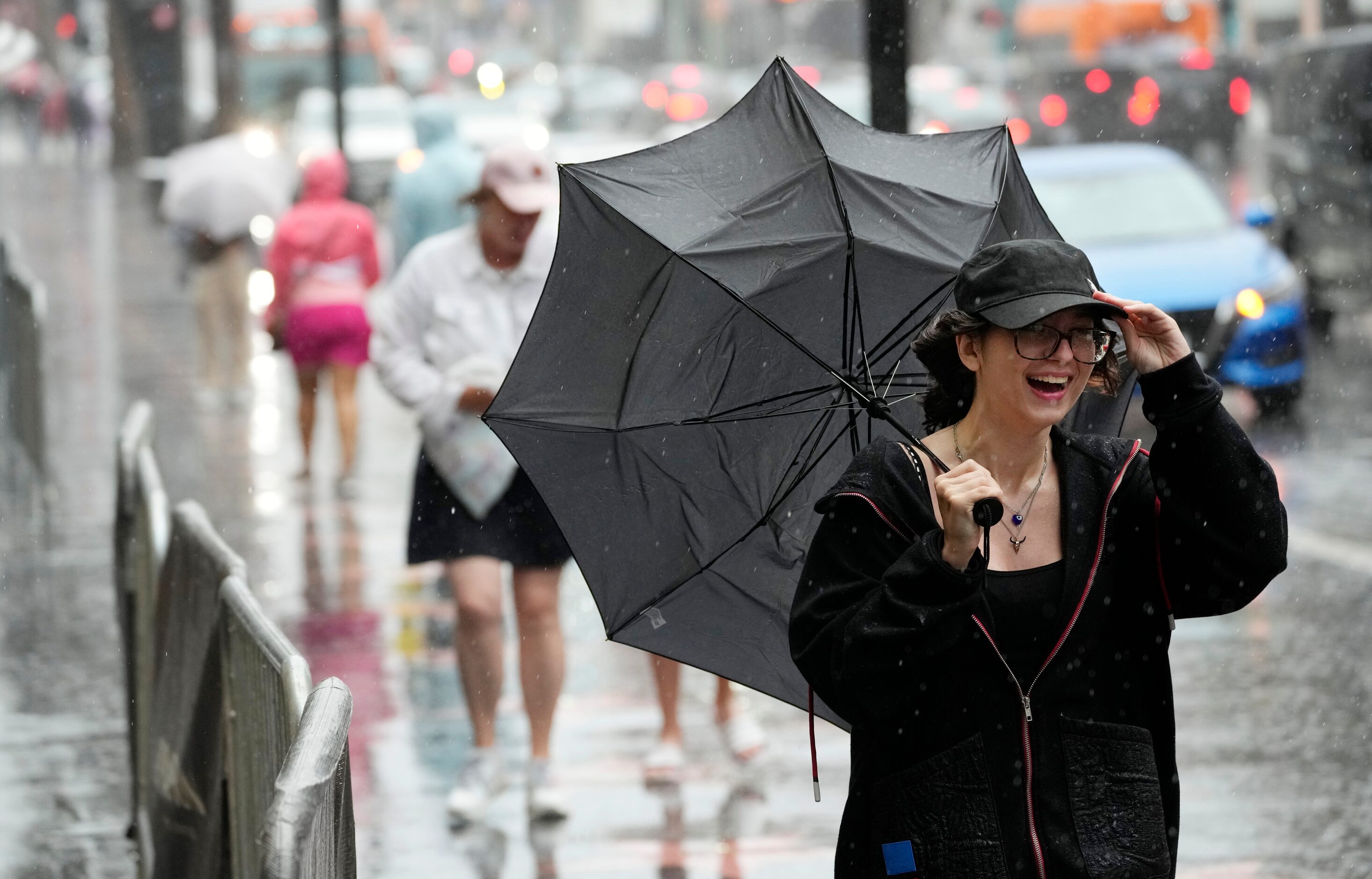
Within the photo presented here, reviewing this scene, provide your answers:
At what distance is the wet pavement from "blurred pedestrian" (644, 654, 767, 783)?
0.06 metres

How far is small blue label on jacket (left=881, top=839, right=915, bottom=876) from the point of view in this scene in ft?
10.4

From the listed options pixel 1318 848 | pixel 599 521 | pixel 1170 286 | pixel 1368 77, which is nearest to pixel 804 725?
pixel 1318 848

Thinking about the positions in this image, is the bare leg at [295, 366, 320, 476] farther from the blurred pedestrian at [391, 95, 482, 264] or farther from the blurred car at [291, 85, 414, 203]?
the blurred car at [291, 85, 414, 203]

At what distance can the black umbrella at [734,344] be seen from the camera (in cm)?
386

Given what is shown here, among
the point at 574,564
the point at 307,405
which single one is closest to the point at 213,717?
the point at 574,564

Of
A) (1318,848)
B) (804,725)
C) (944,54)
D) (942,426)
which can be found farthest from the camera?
(944,54)

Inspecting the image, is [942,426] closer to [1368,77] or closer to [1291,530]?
[1291,530]

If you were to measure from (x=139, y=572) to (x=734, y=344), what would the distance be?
2.95m

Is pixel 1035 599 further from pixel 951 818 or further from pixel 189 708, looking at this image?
pixel 189 708

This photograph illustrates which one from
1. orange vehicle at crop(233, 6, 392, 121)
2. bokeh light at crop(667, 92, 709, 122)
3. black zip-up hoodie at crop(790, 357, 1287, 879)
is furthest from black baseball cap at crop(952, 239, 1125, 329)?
bokeh light at crop(667, 92, 709, 122)

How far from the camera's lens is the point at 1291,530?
10.3m

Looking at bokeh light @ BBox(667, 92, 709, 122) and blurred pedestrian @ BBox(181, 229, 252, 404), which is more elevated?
bokeh light @ BBox(667, 92, 709, 122)

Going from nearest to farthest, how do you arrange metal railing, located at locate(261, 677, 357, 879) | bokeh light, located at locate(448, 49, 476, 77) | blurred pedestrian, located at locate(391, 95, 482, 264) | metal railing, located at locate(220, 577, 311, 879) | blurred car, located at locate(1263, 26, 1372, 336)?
metal railing, located at locate(261, 677, 357, 879) < metal railing, located at locate(220, 577, 311, 879) < blurred pedestrian, located at locate(391, 95, 482, 264) < blurred car, located at locate(1263, 26, 1372, 336) < bokeh light, located at locate(448, 49, 476, 77)

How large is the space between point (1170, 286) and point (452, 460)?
24.4 feet
